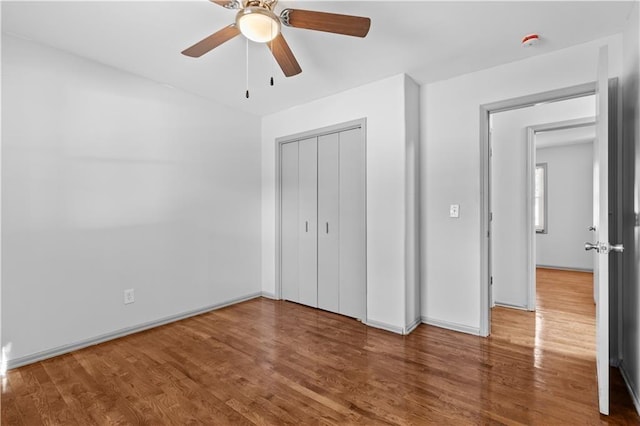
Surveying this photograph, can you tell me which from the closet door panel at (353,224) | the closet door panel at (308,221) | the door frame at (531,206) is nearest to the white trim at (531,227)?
the door frame at (531,206)

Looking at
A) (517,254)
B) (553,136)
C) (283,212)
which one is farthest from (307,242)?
(553,136)

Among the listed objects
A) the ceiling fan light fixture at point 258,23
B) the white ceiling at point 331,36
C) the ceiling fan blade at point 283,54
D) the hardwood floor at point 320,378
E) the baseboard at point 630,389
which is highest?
the white ceiling at point 331,36

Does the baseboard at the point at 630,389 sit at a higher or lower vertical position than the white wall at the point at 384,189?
lower

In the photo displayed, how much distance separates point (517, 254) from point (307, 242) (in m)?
2.48

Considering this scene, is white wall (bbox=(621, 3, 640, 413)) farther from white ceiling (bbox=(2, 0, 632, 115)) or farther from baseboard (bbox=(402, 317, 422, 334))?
baseboard (bbox=(402, 317, 422, 334))

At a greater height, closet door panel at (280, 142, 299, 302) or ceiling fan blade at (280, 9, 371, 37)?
ceiling fan blade at (280, 9, 371, 37)

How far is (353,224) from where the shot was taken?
11.4 feet

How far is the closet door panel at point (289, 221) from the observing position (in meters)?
4.02

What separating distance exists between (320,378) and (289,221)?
7.14 feet

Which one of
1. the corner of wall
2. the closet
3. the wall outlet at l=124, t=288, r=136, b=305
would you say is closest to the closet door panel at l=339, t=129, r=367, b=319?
the closet

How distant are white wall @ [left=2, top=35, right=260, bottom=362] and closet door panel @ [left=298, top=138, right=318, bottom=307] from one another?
829 mm

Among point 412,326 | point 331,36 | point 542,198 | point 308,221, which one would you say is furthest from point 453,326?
point 542,198

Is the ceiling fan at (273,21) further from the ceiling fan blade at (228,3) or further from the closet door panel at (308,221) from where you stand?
the closet door panel at (308,221)

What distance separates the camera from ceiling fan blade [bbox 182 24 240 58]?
188 centimetres
